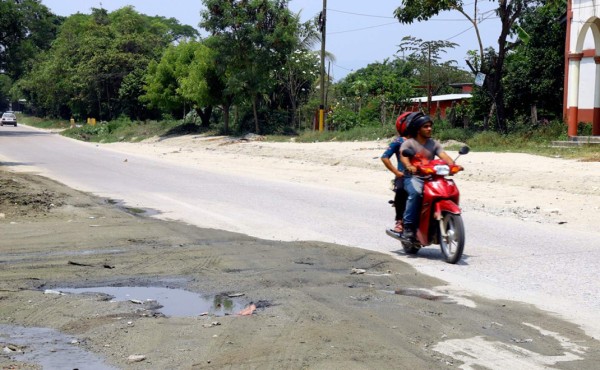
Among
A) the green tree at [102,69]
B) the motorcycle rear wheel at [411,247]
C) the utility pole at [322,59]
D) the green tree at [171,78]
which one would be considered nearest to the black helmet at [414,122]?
the motorcycle rear wheel at [411,247]

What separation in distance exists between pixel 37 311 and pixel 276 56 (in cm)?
3365

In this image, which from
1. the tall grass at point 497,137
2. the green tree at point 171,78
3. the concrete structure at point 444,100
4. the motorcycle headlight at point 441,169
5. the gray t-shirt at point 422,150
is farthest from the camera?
the green tree at point 171,78

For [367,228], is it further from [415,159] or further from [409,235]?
[415,159]

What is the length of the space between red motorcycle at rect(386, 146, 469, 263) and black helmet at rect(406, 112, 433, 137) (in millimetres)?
307

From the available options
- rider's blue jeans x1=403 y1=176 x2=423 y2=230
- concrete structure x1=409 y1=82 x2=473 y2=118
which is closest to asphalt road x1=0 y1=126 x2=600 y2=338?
rider's blue jeans x1=403 y1=176 x2=423 y2=230

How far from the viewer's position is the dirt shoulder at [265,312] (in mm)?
5414

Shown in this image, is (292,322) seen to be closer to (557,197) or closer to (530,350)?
(530,350)

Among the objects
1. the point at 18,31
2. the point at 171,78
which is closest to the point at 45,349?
the point at 171,78

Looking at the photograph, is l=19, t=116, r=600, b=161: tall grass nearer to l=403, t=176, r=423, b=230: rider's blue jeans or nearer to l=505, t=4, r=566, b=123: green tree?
l=505, t=4, r=566, b=123: green tree

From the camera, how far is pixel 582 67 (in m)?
25.9

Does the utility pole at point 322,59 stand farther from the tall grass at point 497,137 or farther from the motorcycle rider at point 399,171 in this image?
the motorcycle rider at point 399,171

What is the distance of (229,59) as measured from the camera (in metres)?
39.7

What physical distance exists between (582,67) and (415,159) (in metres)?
18.5

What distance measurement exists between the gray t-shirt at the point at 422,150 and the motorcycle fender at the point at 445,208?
0.57 meters
